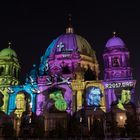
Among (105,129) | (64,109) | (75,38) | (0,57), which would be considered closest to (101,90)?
(64,109)

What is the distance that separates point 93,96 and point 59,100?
21.8 ft

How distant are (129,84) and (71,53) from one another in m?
17.3

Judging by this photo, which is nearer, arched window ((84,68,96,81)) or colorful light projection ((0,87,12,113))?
colorful light projection ((0,87,12,113))

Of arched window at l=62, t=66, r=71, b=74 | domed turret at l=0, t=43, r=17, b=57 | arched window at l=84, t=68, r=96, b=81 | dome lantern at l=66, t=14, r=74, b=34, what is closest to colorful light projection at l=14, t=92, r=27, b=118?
arched window at l=62, t=66, r=71, b=74

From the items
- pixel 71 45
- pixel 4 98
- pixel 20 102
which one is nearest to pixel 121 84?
pixel 71 45

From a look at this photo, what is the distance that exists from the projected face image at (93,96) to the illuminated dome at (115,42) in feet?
30.1

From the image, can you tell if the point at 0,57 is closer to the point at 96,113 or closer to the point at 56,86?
the point at 56,86

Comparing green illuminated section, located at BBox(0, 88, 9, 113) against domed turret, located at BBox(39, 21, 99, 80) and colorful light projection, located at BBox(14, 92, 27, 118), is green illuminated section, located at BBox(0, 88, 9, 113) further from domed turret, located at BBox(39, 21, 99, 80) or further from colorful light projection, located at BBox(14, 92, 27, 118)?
domed turret, located at BBox(39, 21, 99, 80)

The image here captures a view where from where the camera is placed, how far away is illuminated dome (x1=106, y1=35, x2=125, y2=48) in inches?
2223

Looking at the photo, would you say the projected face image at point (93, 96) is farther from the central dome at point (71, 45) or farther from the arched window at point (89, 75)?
the central dome at point (71, 45)

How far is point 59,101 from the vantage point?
2068 inches

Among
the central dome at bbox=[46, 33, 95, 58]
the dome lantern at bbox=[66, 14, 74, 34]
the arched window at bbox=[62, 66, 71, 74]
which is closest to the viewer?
the arched window at bbox=[62, 66, 71, 74]

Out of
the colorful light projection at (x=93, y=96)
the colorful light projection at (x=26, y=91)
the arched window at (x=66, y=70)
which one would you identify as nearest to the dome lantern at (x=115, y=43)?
the colorful light projection at (x=93, y=96)

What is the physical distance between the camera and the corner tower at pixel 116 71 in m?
51.8
